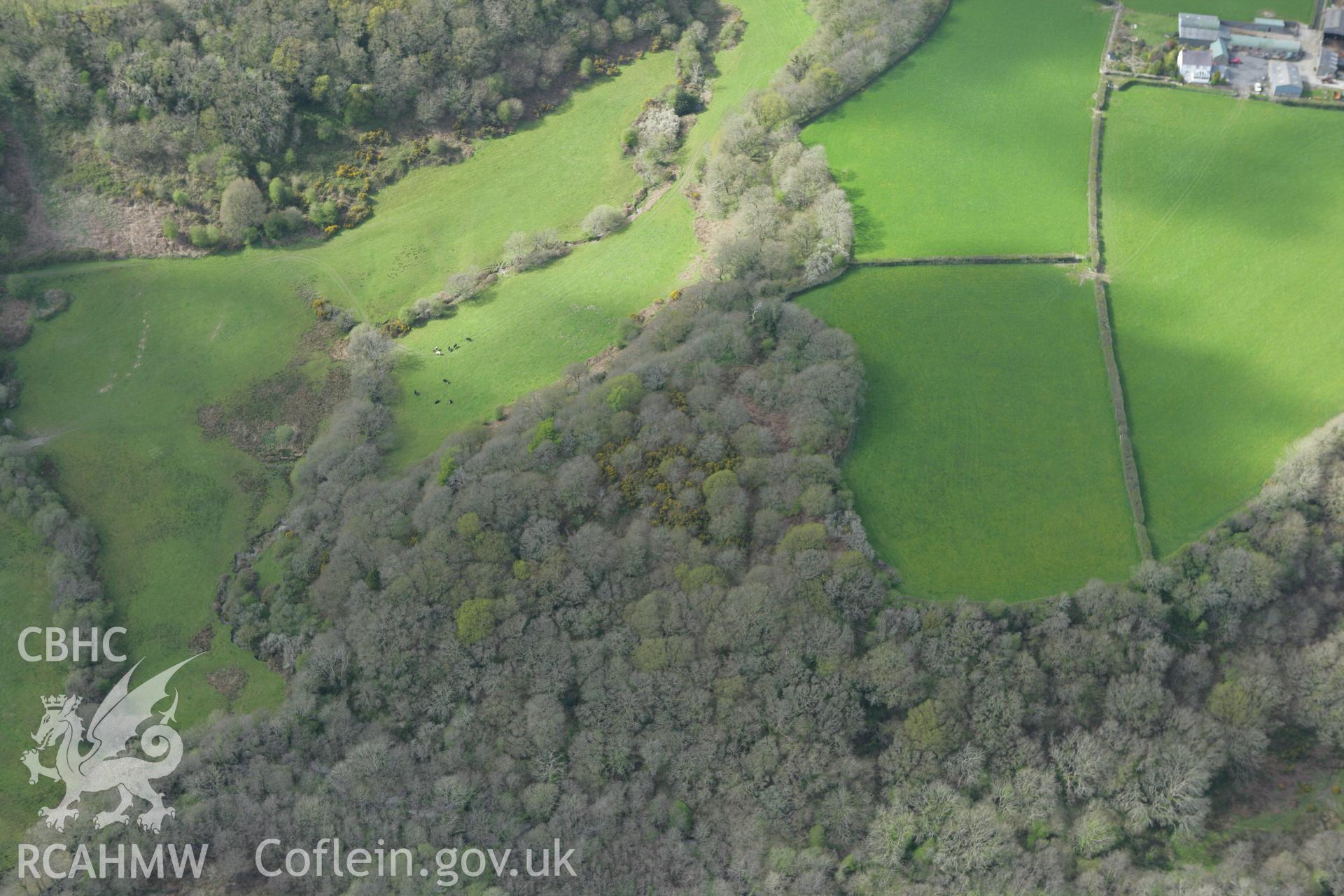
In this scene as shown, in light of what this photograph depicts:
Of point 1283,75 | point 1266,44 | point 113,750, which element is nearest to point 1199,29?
point 1266,44

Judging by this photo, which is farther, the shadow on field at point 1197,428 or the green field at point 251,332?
the green field at point 251,332

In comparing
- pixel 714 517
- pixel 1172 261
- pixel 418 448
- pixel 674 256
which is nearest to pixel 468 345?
pixel 418 448

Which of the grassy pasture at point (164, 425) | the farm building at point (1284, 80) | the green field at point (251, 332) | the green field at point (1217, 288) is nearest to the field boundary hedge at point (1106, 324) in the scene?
the green field at point (1217, 288)

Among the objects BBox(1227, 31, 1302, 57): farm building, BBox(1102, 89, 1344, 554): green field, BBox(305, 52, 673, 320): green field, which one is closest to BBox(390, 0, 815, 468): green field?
BBox(305, 52, 673, 320): green field

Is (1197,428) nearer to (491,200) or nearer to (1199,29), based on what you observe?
(1199,29)

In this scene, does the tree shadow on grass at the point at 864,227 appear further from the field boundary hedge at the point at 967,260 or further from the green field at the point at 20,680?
the green field at the point at 20,680

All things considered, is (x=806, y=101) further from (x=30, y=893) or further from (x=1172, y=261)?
(x=30, y=893)
